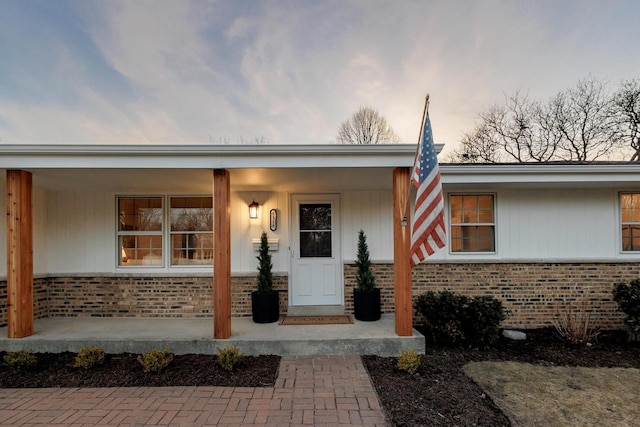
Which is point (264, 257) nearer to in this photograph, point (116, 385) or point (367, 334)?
point (367, 334)

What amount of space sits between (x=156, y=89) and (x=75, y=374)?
25.5ft

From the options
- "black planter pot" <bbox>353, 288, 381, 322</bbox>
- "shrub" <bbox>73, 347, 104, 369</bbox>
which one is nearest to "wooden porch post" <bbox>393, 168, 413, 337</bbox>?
"black planter pot" <bbox>353, 288, 381, 322</bbox>

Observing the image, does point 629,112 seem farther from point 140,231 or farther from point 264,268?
point 140,231

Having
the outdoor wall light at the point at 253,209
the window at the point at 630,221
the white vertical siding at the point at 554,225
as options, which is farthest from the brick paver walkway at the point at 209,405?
the window at the point at 630,221

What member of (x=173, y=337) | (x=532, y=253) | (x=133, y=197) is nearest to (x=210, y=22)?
(x=133, y=197)

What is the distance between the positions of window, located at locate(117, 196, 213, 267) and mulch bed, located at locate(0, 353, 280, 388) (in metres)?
2.08

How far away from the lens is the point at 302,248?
5.99m

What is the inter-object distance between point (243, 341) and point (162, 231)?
2.93 meters

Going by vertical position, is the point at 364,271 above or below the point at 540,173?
below

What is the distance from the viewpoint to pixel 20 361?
3.77 meters

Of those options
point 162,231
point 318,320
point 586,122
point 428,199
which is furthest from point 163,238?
point 586,122

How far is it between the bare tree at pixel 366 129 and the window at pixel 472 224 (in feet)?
36.5

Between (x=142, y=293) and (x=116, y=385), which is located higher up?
(x=142, y=293)

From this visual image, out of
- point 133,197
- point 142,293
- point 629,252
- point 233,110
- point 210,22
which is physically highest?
point 210,22
